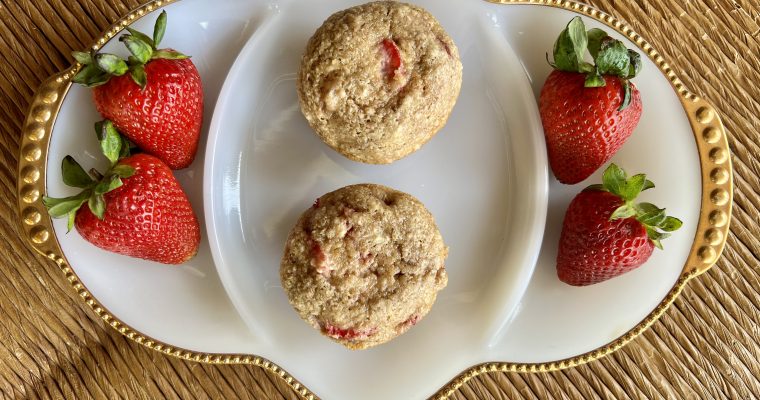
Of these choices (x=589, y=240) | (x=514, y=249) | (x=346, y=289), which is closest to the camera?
(x=346, y=289)

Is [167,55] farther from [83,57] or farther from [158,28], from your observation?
[83,57]

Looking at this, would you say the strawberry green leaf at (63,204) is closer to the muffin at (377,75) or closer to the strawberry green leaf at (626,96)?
the muffin at (377,75)

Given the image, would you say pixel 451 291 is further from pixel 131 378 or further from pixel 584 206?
pixel 131 378

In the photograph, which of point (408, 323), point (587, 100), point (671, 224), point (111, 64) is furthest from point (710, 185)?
point (111, 64)

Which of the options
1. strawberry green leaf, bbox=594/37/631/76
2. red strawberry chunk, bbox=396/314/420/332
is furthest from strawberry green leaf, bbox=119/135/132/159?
strawberry green leaf, bbox=594/37/631/76

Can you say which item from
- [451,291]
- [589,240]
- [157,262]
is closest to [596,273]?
[589,240]

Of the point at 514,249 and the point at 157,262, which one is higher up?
the point at 157,262

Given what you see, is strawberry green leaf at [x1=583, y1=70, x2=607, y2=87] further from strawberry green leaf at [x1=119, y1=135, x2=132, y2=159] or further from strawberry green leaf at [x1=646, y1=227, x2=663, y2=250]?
strawberry green leaf at [x1=119, y1=135, x2=132, y2=159]
